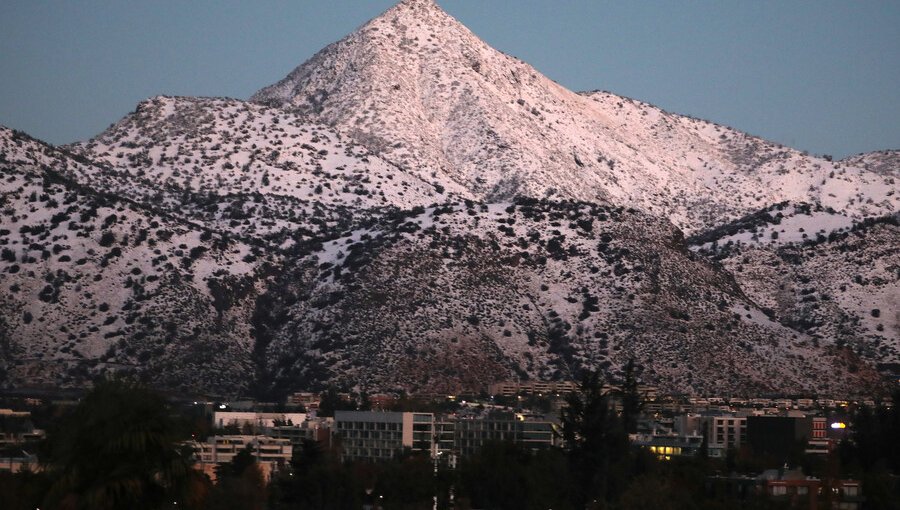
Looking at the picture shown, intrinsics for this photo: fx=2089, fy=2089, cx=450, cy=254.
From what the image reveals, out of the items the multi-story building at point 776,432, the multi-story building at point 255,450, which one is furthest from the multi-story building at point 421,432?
the multi-story building at point 776,432

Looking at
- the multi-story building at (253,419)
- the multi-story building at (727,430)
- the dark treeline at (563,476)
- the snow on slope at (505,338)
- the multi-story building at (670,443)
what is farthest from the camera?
the snow on slope at (505,338)

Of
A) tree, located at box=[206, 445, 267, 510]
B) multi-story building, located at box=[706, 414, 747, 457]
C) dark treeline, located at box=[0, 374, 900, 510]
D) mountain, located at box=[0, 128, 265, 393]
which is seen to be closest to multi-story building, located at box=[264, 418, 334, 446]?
dark treeline, located at box=[0, 374, 900, 510]

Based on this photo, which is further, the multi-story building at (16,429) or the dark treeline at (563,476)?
the multi-story building at (16,429)

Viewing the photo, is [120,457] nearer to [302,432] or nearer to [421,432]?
[421,432]

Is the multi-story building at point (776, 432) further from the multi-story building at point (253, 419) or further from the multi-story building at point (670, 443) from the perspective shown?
the multi-story building at point (253, 419)

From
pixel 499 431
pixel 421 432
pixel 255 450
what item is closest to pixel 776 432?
pixel 499 431

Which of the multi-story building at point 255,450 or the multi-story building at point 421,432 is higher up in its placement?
the multi-story building at point 421,432

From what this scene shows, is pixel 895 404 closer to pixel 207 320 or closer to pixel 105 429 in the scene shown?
pixel 207 320
